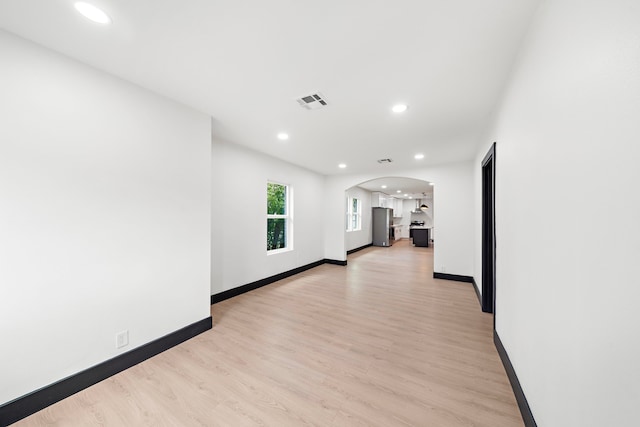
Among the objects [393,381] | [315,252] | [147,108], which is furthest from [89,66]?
[315,252]

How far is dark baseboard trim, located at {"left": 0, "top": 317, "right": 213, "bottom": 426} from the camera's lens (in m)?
1.53

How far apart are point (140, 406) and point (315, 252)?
4.67 metres

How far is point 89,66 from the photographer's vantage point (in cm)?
188

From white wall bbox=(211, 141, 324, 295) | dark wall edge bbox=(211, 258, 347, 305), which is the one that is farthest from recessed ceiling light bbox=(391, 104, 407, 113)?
dark wall edge bbox=(211, 258, 347, 305)

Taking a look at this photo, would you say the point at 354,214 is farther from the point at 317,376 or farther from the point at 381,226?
the point at 317,376

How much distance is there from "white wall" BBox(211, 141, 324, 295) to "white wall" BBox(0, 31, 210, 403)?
3.66 ft

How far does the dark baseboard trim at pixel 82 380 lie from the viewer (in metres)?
1.53

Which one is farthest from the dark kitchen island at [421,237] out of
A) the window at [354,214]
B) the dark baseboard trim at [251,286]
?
the dark baseboard trim at [251,286]

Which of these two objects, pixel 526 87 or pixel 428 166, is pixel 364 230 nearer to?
pixel 428 166

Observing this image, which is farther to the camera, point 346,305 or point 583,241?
point 346,305

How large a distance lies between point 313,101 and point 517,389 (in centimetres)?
297

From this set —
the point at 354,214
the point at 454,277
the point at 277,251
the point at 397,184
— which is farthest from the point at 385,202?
the point at 277,251

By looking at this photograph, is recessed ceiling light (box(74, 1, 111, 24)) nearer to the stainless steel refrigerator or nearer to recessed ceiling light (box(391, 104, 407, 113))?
recessed ceiling light (box(391, 104, 407, 113))

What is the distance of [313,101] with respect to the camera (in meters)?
2.41
